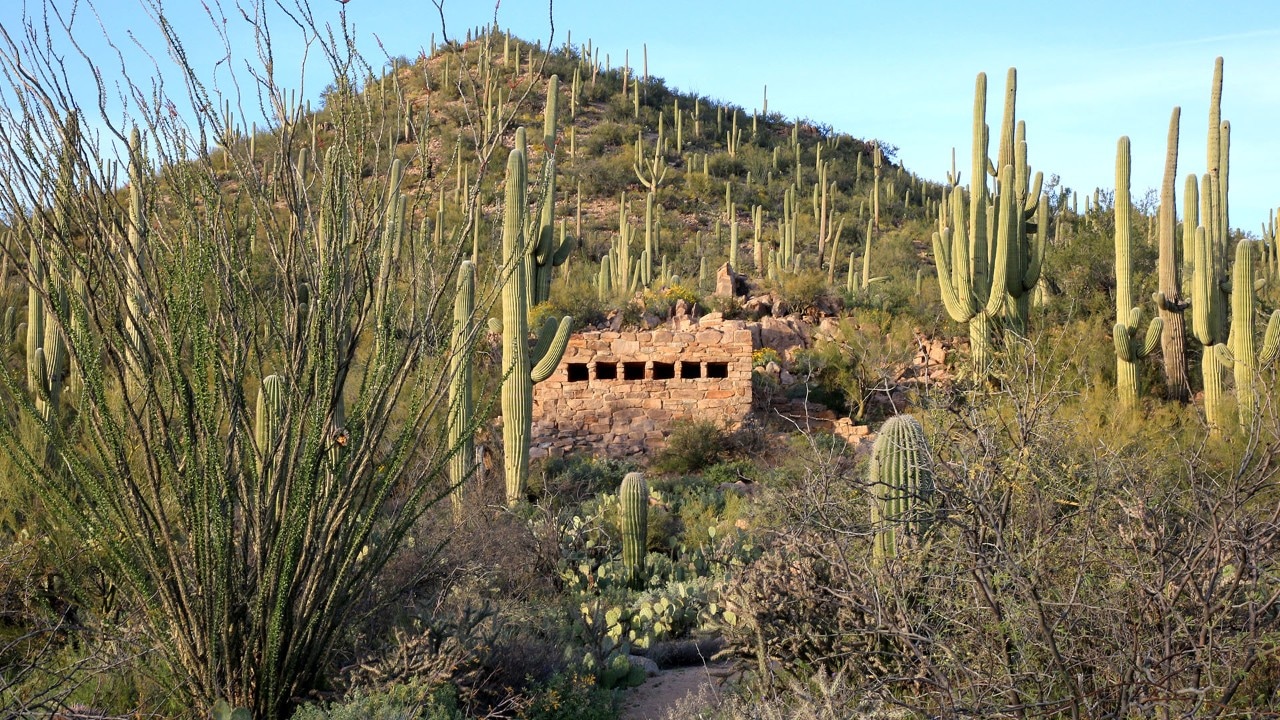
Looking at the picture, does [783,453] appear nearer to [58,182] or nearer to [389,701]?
[389,701]

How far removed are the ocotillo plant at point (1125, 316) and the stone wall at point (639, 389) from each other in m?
5.55

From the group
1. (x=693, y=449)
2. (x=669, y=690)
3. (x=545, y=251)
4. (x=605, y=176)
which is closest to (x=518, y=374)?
(x=545, y=251)

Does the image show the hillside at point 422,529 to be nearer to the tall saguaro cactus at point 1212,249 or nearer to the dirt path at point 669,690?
the dirt path at point 669,690

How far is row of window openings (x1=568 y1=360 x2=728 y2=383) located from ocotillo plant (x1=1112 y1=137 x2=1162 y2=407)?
6098 mm

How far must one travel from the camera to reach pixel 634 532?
1047 centimetres

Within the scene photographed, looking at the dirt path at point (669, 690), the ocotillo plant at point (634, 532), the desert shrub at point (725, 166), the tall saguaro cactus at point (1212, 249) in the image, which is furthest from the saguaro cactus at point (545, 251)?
the desert shrub at point (725, 166)

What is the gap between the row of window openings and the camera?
1823cm

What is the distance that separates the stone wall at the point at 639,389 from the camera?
58.5 feet

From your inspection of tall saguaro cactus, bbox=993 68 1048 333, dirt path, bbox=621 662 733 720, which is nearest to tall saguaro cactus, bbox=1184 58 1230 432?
tall saguaro cactus, bbox=993 68 1048 333

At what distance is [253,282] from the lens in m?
4.52

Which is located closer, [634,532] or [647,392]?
[634,532]

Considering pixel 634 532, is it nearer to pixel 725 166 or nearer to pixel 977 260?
pixel 977 260

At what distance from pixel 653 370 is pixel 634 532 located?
8044mm

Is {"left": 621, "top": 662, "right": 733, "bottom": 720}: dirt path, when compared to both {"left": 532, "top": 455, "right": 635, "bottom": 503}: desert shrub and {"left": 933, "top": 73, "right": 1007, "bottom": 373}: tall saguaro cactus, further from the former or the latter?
{"left": 933, "top": 73, "right": 1007, "bottom": 373}: tall saguaro cactus
